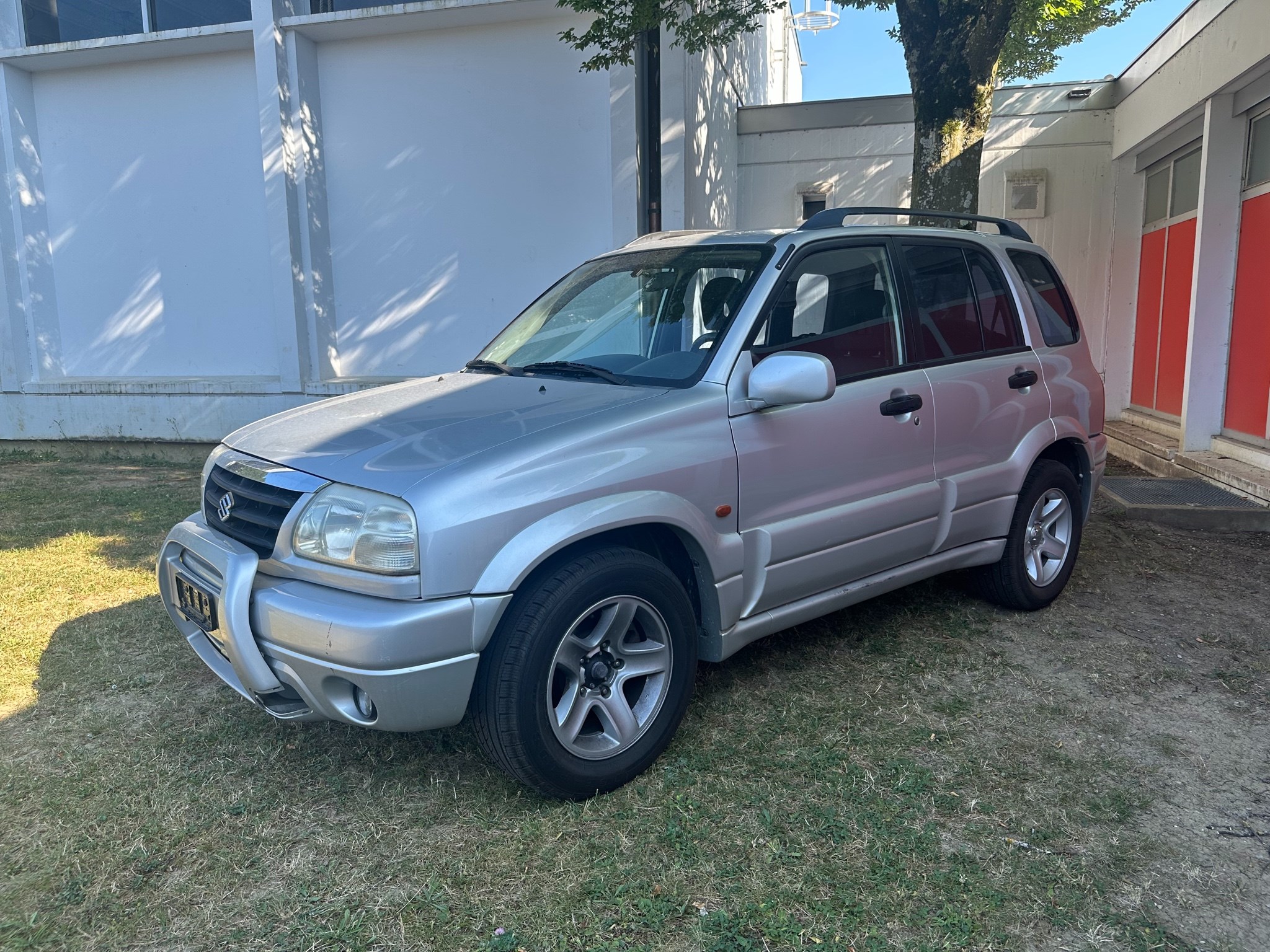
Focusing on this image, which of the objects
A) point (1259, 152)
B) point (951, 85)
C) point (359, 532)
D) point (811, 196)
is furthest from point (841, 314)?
point (811, 196)

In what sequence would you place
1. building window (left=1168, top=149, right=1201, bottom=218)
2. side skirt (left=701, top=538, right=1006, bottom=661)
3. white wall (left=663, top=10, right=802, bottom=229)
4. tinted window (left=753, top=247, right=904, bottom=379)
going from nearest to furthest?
side skirt (left=701, top=538, right=1006, bottom=661) → tinted window (left=753, top=247, right=904, bottom=379) → white wall (left=663, top=10, right=802, bottom=229) → building window (left=1168, top=149, right=1201, bottom=218)

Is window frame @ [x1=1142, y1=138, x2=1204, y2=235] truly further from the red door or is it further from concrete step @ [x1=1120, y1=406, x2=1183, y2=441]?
concrete step @ [x1=1120, y1=406, x2=1183, y2=441]

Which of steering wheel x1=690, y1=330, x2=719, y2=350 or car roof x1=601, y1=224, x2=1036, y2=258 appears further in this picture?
car roof x1=601, y1=224, x2=1036, y2=258

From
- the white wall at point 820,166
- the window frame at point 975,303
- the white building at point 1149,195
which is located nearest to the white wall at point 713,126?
the white wall at point 820,166

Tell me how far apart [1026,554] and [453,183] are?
7.28 m

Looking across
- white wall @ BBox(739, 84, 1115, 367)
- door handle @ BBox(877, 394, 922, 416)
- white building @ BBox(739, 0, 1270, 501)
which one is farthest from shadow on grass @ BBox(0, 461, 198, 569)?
white wall @ BBox(739, 84, 1115, 367)

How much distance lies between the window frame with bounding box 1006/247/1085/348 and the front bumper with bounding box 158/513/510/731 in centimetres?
328

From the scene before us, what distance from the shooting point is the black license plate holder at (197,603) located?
293 cm

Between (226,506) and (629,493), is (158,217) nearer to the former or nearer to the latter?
(226,506)

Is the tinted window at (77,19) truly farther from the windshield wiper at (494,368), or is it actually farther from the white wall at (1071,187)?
the white wall at (1071,187)

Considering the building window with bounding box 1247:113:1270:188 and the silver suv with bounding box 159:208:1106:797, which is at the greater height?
the building window with bounding box 1247:113:1270:188

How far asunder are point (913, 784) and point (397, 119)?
891 centimetres

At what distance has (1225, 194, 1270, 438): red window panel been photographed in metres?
7.62

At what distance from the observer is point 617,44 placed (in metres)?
8.16
